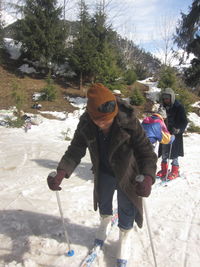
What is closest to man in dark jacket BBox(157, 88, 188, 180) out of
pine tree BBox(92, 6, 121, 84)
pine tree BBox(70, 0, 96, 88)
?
pine tree BBox(92, 6, 121, 84)

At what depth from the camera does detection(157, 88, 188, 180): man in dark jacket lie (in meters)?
4.90

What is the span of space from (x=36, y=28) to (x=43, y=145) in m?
12.1

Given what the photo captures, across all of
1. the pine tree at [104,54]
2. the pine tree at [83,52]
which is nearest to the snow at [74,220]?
the pine tree at [104,54]

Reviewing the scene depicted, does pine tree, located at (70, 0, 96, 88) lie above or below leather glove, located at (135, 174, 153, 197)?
above

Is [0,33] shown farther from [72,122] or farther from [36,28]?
[72,122]

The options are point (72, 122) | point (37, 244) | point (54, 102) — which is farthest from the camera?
point (54, 102)

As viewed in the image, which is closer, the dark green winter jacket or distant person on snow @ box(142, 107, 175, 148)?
the dark green winter jacket

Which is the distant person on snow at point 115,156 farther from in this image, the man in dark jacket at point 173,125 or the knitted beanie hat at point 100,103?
the man in dark jacket at point 173,125

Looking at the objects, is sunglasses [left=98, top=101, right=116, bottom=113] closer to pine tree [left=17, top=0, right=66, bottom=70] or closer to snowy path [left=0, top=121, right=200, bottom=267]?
snowy path [left=0, top=121, right=200, bottom=267]

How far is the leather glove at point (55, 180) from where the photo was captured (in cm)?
248

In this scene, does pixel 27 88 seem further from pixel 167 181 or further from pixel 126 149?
pixel 126 149

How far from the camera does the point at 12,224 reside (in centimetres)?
346

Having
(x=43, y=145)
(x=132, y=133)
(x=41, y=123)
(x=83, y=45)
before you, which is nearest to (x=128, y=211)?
(x=132, y=133)

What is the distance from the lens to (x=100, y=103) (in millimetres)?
2066
